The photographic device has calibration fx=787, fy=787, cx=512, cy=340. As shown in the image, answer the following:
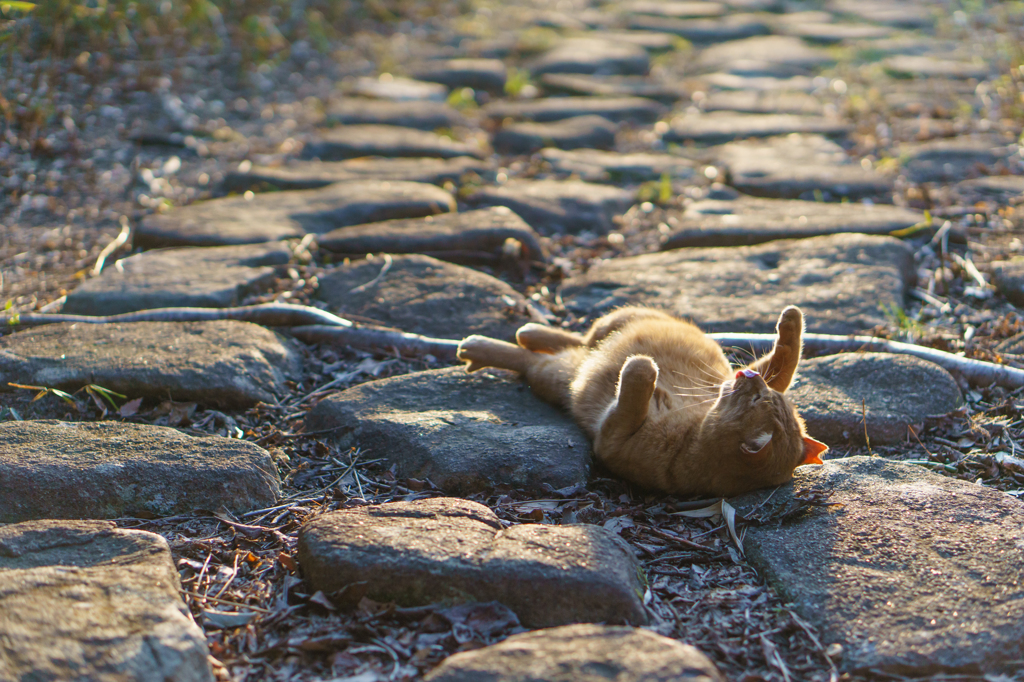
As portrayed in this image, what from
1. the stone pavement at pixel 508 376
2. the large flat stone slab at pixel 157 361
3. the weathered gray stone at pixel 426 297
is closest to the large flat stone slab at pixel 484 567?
the stone pavement at pixel 508 376

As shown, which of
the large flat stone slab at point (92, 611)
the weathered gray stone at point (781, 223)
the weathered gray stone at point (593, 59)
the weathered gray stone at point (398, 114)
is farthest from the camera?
the weathered gray stone at point (593, 59)

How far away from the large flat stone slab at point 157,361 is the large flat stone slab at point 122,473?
0.34m

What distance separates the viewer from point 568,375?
9.52ft

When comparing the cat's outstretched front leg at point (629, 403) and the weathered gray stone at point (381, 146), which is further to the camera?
the weathered gray stone at point (381, 146)

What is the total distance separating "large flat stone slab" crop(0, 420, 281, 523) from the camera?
219 cm

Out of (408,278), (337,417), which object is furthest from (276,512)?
(408,278)

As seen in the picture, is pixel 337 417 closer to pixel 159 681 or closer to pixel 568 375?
pixel 568 375

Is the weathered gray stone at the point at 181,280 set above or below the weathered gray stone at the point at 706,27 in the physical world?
below

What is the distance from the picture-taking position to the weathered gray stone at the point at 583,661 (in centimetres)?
154

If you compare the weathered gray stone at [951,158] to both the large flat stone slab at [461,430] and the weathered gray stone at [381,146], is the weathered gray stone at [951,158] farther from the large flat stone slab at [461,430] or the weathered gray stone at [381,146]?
the large flat stone slab at [461,430]

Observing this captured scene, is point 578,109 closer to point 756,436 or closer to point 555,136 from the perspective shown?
point 555,136

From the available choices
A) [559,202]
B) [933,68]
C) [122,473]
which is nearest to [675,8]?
[933,68]

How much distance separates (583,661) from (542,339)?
162 cm

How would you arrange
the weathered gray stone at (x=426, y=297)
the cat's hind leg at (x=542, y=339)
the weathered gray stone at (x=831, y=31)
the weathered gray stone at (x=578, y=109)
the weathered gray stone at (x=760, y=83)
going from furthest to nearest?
the weathered gray stone at (x=831, y=31) < the weathered gray stone at (x=760, y=83) < the weathered gray stone at (x=578, y=109) < the weathered gray stone at (x=426, y=297) < the cat's hind leg at (x=542, y=339)
